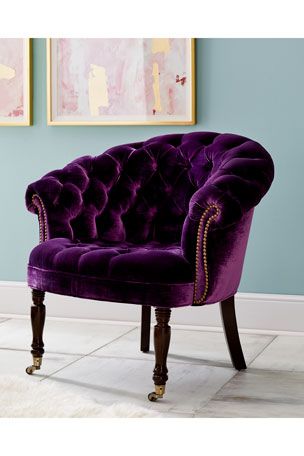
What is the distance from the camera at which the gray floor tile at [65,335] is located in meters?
3.47

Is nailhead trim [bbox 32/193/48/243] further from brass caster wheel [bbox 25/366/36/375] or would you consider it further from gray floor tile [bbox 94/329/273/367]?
gray floor tile [bbox 94/329/273/367]

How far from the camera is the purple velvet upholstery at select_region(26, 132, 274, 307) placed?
8.52 ft

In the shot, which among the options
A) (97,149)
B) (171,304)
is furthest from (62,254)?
(97,149)

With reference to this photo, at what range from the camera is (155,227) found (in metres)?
3.25

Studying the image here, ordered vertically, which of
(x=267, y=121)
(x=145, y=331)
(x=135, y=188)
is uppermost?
(x=267, y=121)

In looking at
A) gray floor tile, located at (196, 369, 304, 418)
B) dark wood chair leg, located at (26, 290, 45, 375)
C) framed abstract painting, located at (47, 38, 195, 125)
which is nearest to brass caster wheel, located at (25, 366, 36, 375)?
dark wood chair leg, located at (26, 290, 45, 375)

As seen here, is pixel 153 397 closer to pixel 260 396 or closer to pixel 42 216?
pixel 260 396

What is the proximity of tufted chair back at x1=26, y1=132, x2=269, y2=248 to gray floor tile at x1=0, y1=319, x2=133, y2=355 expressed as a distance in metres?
0.57

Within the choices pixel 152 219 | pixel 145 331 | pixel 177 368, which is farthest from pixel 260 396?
pixel 152 219

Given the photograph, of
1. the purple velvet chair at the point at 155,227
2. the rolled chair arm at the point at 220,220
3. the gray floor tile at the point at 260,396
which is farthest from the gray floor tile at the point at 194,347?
the rolled chair arm at the point at 220,220

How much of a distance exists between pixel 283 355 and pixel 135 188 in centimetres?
95

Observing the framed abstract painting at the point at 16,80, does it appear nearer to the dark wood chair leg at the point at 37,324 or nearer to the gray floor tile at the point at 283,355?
the dark wood chair leg at the point at 37,324

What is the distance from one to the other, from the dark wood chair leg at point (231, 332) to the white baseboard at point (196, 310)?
708 mm
